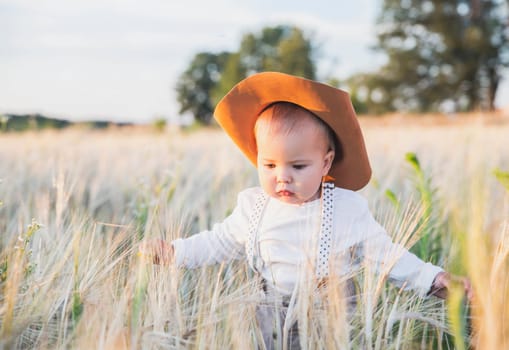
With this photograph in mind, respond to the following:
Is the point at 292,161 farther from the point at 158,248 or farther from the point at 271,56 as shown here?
the point at 271,56

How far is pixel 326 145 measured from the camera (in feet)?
4.62

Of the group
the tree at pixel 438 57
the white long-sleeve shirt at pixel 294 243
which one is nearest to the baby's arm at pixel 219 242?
the white long-sleeve shirt at pixel 294 243

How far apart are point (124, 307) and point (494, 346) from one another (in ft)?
1.95

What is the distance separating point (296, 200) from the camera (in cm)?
142

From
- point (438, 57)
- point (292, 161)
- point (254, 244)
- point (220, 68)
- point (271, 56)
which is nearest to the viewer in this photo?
point (292, 161)

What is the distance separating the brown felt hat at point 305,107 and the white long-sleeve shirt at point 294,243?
73 millimetres

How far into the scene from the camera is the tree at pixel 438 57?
23.4 metres

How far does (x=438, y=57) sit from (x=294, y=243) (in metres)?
24.4

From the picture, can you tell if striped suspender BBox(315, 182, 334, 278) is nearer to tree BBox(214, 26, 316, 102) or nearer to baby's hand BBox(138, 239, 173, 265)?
baby's hand BBox(138, 239, 173, 265)

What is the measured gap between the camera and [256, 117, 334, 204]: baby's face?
1.33m

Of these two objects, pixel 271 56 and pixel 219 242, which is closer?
pixel 219 242

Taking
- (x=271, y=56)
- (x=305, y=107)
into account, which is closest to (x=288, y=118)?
(x=305, y=107)

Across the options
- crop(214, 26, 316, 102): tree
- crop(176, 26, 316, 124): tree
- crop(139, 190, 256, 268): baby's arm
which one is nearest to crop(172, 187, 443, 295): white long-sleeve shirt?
crop(139, 190, 256, 268): baby's arm

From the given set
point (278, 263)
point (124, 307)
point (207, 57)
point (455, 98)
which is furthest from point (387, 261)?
point (207, 57)
